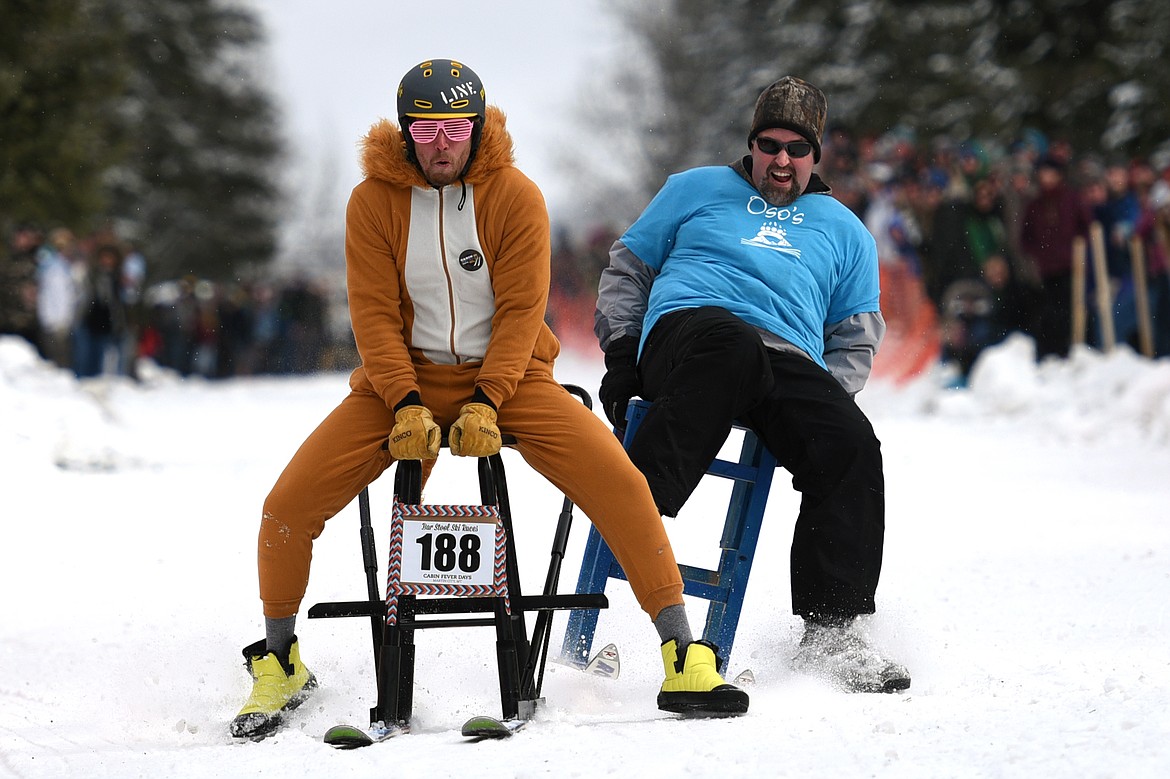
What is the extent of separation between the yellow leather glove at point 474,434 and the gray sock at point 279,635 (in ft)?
2.51

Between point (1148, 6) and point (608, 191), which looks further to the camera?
point (608, 191)

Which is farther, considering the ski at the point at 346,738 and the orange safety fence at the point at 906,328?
the orange safety fence at the point at 906,328

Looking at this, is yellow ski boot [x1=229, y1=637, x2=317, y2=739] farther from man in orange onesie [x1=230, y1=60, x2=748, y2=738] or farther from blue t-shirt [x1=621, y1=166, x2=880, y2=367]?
blue t-shirt [x1=621, y1=166, x2=880, y2=367]

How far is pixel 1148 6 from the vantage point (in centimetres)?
2175

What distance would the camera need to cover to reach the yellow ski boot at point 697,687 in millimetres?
3875

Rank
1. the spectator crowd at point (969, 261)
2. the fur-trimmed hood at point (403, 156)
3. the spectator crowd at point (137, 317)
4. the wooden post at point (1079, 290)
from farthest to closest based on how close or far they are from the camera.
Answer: the spectator crowd at point (137, 317) → the spectator crowd at point (969, 261) → the wooden post at point (1079, 290) → the fur-trimmed hood at point (403, 156)

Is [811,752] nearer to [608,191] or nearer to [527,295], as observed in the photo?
[527,295]

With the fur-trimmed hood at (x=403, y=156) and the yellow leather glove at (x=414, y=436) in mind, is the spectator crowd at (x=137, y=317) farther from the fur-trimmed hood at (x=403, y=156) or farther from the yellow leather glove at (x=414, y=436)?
the yellow leather glove at (x=414, y=436)

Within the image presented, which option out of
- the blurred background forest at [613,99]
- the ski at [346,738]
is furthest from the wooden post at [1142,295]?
the ski at [346,738]

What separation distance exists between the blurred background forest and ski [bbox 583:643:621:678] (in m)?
14.0

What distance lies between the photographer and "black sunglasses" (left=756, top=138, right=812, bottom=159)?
196 inches

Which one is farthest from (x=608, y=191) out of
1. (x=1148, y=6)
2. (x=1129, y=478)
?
(x=1129, y=478)

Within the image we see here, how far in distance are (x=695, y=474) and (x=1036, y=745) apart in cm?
149

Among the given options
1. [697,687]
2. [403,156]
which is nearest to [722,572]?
[697,687]
